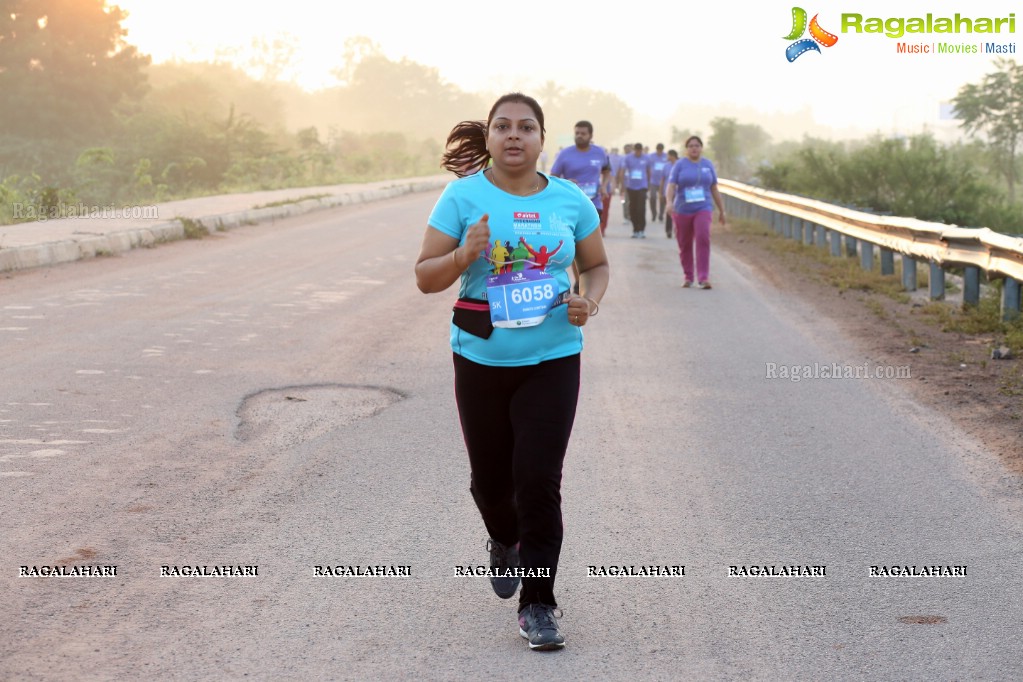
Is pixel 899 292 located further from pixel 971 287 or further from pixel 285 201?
pixel 285 201

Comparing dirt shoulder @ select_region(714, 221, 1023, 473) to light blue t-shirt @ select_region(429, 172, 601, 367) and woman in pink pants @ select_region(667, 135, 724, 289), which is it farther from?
light blue t-shirt @ select_region(429, 172, 601, 367)

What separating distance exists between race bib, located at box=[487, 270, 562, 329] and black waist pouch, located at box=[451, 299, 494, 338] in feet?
0.17

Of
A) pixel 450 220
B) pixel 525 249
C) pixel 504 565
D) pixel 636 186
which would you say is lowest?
pixel 504 565

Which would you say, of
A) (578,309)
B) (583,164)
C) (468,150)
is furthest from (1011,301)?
(578,309)

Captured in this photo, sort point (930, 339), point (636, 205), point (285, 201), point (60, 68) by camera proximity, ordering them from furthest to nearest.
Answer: point (60, 68)
point (285, 201)
point (636, 205)
point (930, 339)

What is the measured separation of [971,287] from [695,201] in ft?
12.1

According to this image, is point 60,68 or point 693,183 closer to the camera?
point 693,183

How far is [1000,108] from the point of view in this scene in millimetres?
37656

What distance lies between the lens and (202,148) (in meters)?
41.5

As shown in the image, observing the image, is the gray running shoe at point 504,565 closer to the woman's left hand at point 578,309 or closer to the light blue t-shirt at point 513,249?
the light blue t-shirt at point 513,249

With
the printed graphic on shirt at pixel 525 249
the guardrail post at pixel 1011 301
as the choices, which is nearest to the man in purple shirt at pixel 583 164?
the guardrail post at pixel 1011 301

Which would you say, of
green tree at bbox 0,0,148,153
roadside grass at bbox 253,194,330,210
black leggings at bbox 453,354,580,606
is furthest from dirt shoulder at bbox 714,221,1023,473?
green tree at bbox 0,0,148,153

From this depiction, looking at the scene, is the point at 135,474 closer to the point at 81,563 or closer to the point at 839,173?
the point at 81,563

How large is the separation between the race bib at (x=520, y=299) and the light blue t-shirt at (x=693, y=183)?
34.4ft
